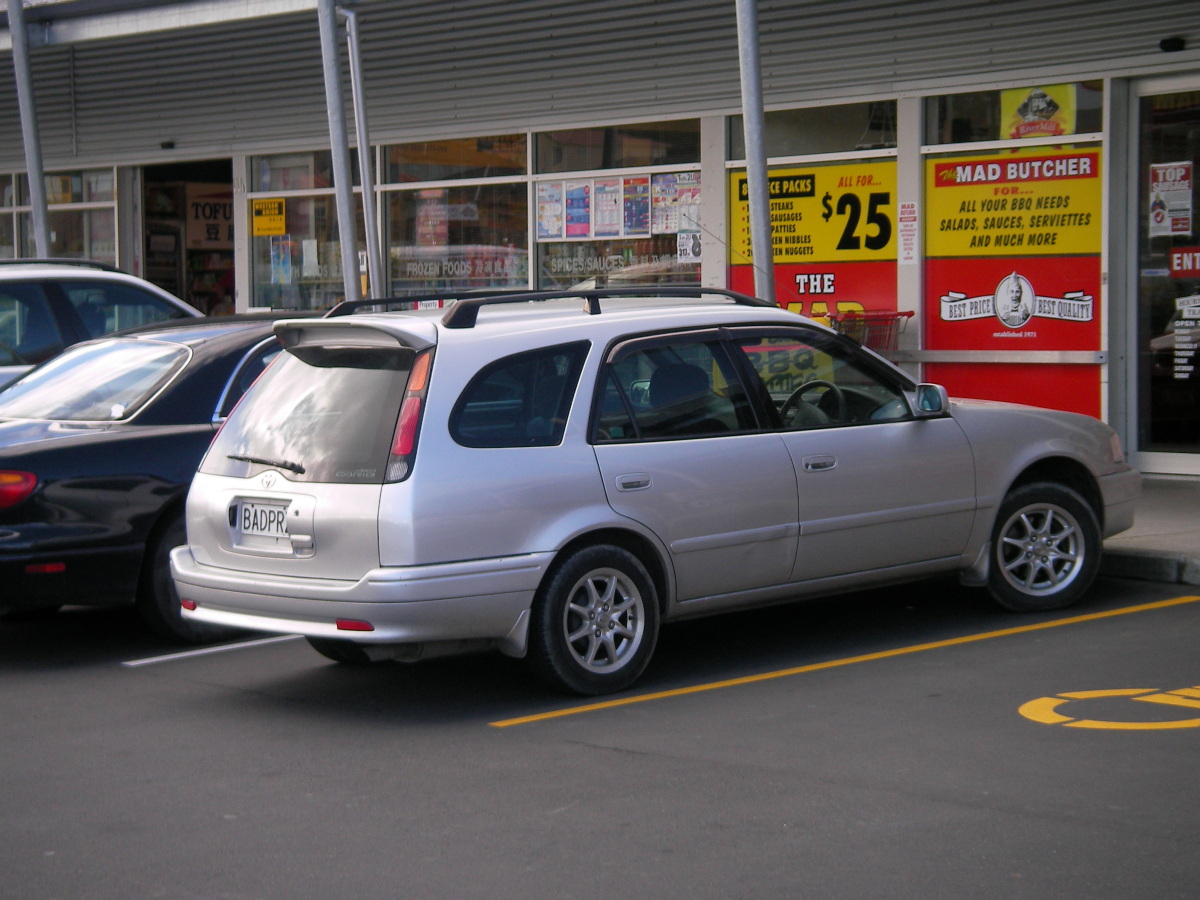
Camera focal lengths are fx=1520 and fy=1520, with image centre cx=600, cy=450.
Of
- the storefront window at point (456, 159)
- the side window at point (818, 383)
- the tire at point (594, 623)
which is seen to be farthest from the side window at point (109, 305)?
the storefront window at point (456, 159)

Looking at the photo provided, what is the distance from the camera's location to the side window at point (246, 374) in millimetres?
7855

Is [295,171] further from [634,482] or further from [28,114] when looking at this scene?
[634,482]

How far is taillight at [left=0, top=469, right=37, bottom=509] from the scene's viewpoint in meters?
6.98

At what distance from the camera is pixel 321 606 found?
19.7 ft

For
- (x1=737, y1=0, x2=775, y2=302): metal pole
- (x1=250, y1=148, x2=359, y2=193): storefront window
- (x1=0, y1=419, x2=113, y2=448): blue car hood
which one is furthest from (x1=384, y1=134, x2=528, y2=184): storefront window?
(x1=0, y1=419, x2=113, y2=448): blue car hood

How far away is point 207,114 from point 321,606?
1329cm

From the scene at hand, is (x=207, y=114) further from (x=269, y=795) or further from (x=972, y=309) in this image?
(x=269, y=795)

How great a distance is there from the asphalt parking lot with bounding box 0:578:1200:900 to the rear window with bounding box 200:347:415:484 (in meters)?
1.04

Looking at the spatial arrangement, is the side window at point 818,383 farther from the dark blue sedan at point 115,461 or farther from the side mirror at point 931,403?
the dark blue sedan at point 115,461

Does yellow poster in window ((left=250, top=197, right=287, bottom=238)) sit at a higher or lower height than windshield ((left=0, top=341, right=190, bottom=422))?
higher

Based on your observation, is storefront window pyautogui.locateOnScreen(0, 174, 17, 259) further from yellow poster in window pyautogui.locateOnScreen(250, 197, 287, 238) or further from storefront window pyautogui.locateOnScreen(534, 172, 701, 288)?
storefront window pyautogui.locateOnScreen(534, 172, 701, 288)

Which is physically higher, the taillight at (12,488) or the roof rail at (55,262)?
the roof rail at (55,262)

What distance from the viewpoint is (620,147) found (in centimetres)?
1495

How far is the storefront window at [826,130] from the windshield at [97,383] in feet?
22.6
